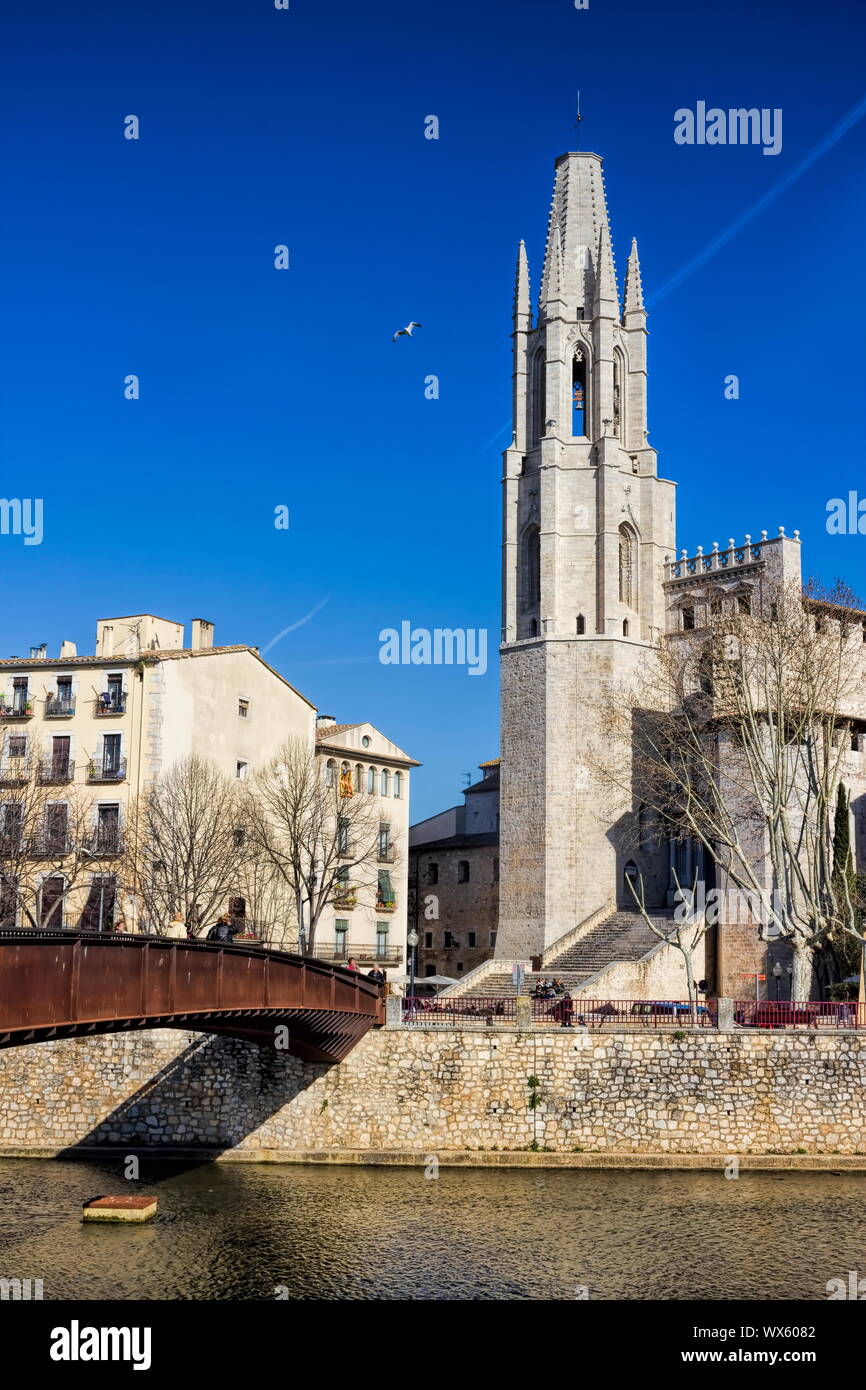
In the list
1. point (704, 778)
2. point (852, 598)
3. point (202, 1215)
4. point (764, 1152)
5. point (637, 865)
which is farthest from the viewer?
point (637, 865)

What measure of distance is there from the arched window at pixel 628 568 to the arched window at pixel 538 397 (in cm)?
569

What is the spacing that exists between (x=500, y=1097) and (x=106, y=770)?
21395 mm

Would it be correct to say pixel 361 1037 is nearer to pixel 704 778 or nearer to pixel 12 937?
pixel 12 937

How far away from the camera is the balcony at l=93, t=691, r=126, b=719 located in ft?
165

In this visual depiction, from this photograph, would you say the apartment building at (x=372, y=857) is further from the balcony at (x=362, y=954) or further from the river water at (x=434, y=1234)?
the river water at (x=434, y=1234)

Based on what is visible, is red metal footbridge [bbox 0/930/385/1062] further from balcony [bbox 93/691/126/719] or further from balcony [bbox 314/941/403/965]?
balcony [bbox 314/941/403/965]

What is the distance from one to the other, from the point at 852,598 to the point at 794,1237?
74.2 ft

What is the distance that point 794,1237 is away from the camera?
27.0 m

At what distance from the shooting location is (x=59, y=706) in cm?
5156

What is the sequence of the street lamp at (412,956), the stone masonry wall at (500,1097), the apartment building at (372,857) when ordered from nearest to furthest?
1. the stone masonry wall at (500,1097)
2. the street lamp at (412,956)
3. the apartment building at (372,857)

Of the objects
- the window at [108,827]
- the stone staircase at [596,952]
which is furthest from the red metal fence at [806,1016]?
the window at [108,827]

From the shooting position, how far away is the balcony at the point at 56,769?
50.0 metres
